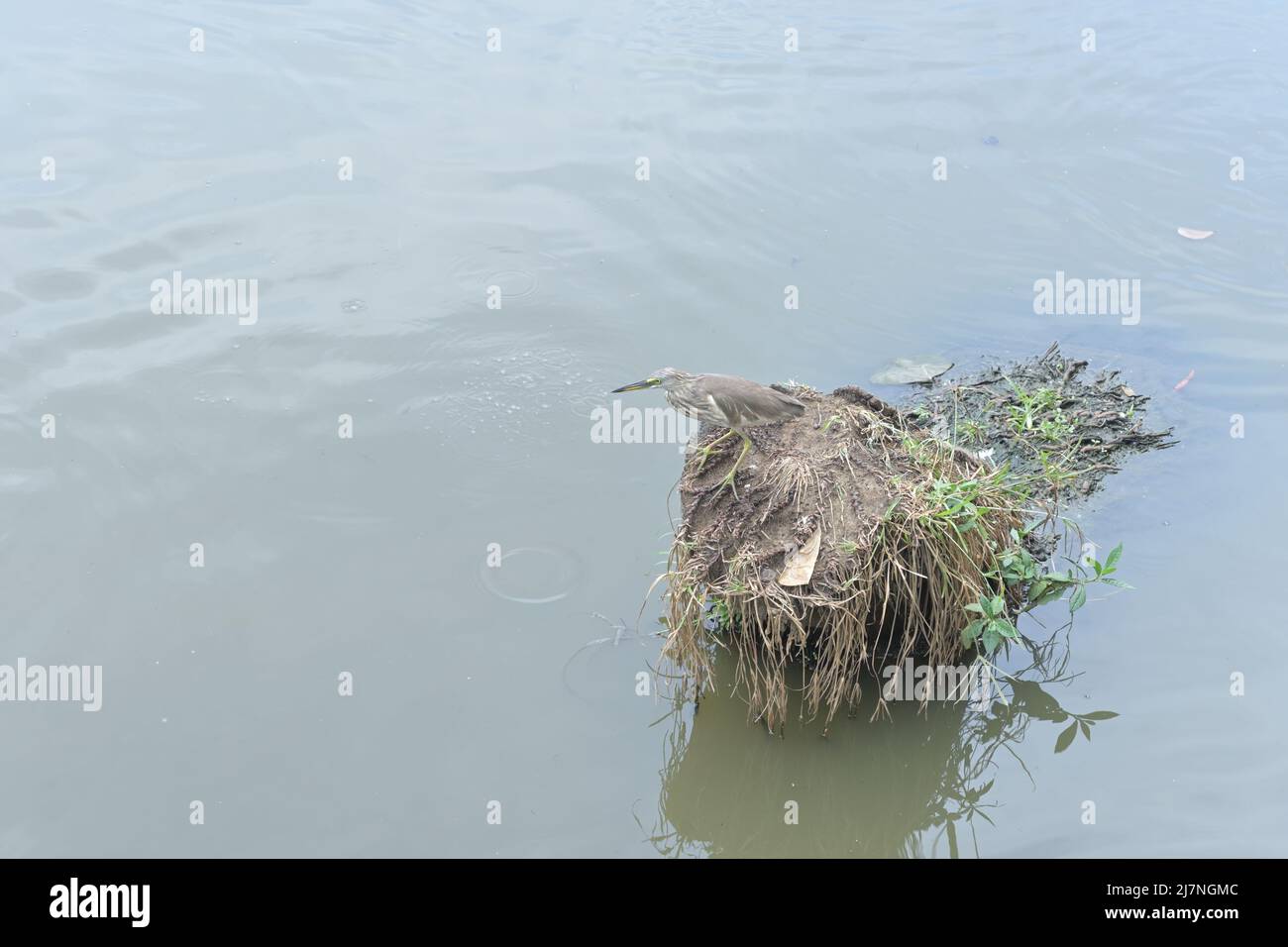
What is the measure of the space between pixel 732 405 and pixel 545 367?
2512mm

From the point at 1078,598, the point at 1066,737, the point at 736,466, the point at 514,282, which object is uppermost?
the point at 514,282

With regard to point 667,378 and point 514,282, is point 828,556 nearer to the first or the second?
point 667,378

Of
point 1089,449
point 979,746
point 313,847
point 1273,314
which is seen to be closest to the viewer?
point 313,847

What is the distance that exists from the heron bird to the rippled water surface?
1088mm

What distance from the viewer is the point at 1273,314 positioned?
828 centimetres

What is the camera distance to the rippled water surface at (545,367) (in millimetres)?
5492

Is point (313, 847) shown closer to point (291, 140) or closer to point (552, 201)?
point (552, 201)

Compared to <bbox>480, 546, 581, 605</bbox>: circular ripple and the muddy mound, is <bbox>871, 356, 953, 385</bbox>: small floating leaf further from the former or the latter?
<bbox>480, 546, 581, 605</bbox>: circular ripple

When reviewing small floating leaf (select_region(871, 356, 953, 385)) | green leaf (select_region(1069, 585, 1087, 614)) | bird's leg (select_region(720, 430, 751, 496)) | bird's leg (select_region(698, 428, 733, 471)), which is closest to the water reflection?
green leaf (select_region(1069, 585, 1087, 614))

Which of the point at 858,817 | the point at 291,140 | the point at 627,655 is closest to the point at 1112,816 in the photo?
the point at 858,817

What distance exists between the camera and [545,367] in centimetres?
788

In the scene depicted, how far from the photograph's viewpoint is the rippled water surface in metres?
5.49

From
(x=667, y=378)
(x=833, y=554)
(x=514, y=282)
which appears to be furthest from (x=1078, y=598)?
(x=514, y=282)

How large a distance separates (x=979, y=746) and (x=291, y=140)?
7308 millimetres
